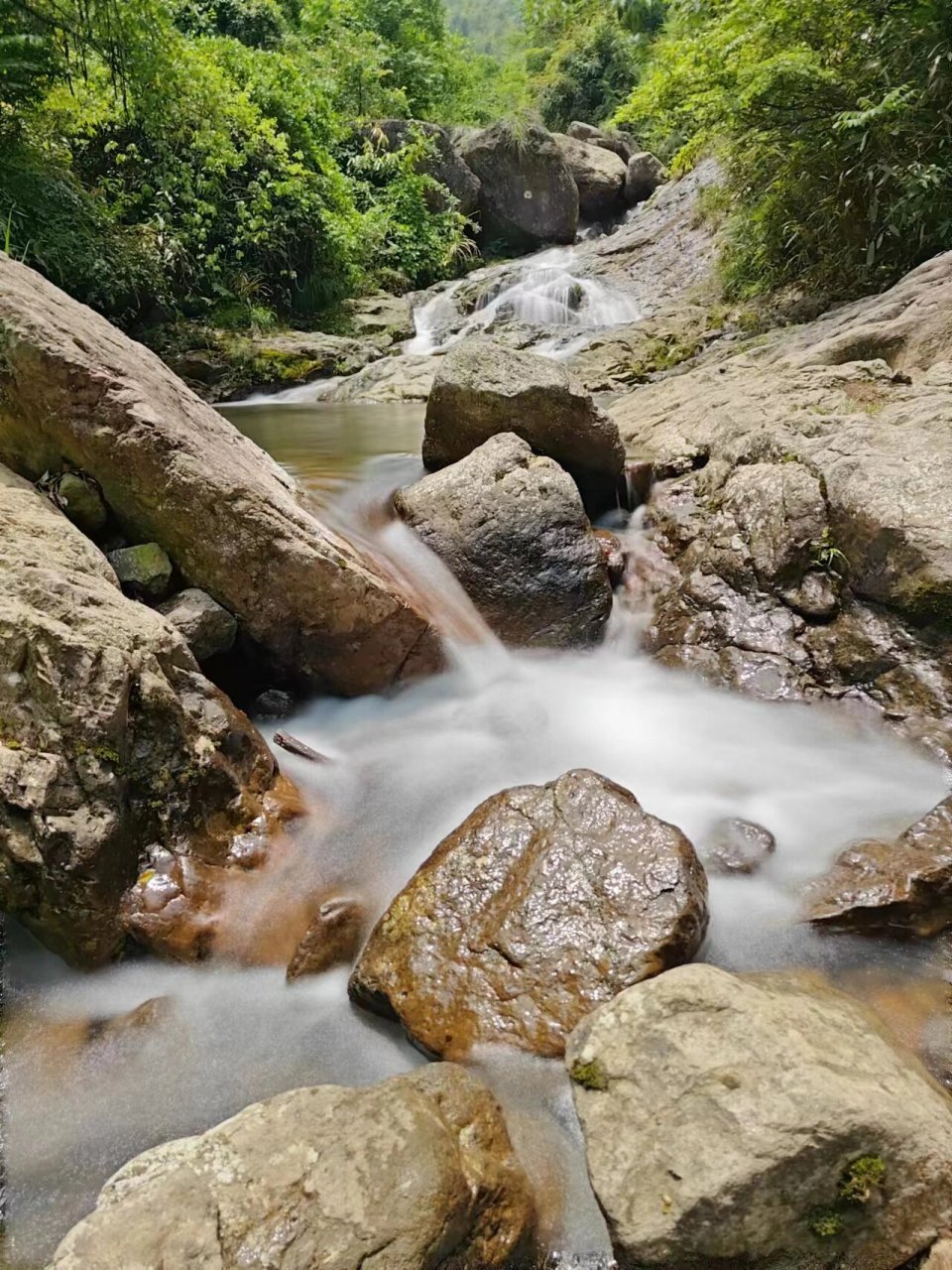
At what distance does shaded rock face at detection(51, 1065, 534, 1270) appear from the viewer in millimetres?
1413

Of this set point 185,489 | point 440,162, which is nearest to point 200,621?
point 185,489

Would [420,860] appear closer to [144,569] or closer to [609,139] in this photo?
[144,569]

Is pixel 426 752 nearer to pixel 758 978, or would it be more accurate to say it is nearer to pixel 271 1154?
pixel 758 978

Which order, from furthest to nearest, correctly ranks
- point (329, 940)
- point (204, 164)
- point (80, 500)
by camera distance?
point (204, 164)
point (80, 500)
point (329, 940)

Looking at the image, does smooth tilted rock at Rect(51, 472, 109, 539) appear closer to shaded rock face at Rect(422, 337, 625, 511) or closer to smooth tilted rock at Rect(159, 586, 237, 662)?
smooth tilted rock at Rect(159, 586, 237, 662)

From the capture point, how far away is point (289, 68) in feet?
44.2

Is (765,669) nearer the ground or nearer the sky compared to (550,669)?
nearer the sky

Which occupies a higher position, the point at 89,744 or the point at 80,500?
the point at 80,500

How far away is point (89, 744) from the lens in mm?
2490

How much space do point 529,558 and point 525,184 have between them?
19173 millimetres

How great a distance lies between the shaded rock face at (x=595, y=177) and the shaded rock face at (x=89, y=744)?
875 inches

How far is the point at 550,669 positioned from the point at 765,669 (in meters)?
1.36

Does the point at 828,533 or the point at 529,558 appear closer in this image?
the point at 828,533

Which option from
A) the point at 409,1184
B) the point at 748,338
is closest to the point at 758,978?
the point at 409,1184
